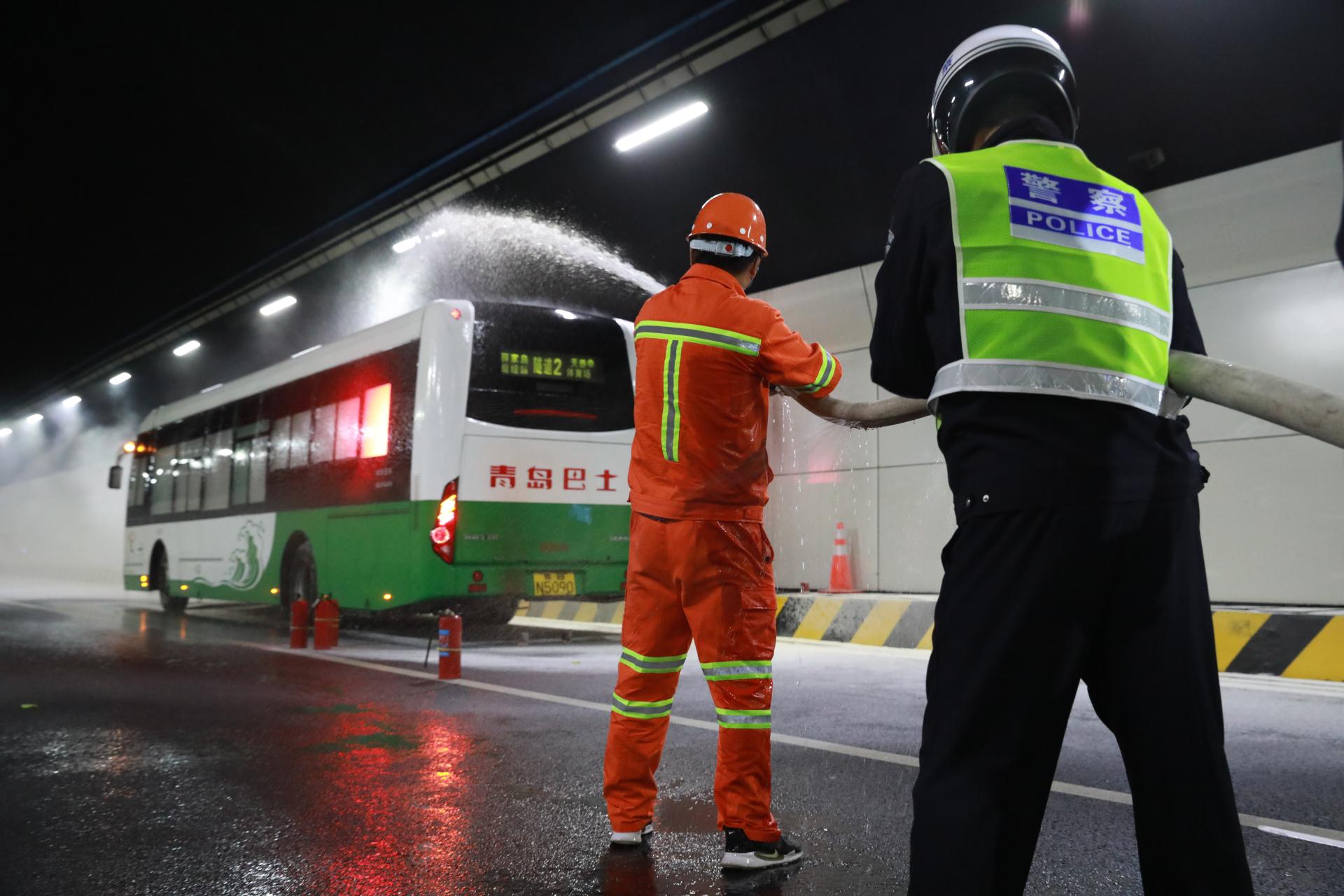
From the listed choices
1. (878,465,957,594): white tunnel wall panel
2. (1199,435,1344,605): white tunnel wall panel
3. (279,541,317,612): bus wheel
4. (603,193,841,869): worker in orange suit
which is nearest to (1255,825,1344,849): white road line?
(603,193,841,869): worker in orange suit

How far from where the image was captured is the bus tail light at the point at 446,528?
9984 mm

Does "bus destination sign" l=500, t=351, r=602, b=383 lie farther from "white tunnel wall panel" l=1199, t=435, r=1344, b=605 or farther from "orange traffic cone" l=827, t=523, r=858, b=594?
"white tunnel wall panel" l=1199, t=435, r=1344, b=605

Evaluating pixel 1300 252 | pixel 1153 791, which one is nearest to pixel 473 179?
pixel 1300 252

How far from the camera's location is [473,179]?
1410 cm

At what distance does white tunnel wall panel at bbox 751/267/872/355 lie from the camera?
1241cm

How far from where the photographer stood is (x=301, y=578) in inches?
488

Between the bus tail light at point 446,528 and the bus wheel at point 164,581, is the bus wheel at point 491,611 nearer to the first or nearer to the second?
the bus tail light at point 446,528

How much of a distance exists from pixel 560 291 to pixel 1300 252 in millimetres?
11467

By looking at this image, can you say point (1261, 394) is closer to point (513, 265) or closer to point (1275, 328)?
point (1275, 328)

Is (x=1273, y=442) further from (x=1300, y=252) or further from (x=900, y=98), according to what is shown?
(x=900, y=98)

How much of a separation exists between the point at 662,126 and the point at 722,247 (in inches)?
326

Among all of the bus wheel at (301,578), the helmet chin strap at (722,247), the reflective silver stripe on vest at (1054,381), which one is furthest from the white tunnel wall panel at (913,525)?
the reflective silver stripe on vest at (1054,381)

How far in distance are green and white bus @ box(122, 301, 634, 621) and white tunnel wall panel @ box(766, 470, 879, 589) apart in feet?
8.78

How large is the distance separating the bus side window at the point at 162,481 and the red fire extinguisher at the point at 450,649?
33.7 ft
